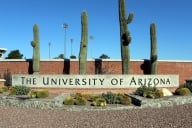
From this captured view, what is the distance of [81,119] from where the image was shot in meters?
14.0

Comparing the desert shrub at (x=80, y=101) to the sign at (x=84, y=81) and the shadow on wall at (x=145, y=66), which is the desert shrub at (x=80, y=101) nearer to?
the sign at (x=84, y=81)

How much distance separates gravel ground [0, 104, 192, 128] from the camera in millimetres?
12148

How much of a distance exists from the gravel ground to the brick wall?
1368 cm

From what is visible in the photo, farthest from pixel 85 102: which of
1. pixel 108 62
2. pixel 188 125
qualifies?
pixel 108 62

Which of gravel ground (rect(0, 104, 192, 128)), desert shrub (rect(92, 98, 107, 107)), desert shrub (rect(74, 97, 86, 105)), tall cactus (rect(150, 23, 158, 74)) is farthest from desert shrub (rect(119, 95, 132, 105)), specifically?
tall cactus (rect(150, 23, 158, 74))

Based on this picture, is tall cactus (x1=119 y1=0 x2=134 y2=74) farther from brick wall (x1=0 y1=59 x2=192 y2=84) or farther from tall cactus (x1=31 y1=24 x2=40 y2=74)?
tall cactus (x1=31 y1=24 x2=40 y2=74)

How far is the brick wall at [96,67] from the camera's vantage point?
3005cm

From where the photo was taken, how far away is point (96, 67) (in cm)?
3005

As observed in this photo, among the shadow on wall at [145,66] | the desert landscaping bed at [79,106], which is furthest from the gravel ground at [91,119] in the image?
the shadow on wall at [145,66]

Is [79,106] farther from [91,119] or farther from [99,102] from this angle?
[91,119]

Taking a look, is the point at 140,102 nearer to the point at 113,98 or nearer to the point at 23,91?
the point at 113,98

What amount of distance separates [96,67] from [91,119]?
16.1 metres

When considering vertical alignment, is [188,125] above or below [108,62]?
below

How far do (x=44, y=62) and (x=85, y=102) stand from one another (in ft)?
42.3
